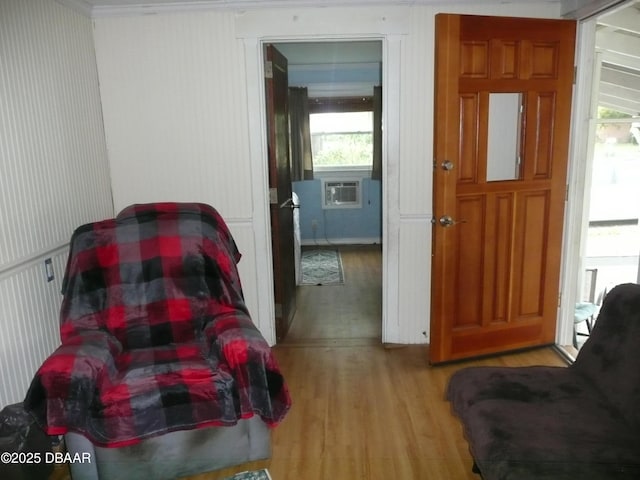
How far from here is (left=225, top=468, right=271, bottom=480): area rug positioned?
1990 mm

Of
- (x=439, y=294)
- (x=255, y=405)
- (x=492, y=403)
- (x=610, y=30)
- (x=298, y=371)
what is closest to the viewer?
(x=492, y=403)

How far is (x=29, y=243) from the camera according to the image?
2.20 meters

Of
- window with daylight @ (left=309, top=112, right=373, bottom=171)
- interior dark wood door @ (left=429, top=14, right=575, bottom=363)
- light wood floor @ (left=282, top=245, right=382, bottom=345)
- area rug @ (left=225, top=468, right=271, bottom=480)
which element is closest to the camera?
area rug @ (left=225, top=468, right=271, bottom=480)

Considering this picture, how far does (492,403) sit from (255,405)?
90cm

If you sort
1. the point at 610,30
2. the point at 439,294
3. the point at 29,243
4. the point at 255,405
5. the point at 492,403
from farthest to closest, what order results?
the point at 610,30 < the point at 439,294 < the point at 29,243 < the point at 255,405 < the point at 492,403

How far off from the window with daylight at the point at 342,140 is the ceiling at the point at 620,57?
8.77 ft

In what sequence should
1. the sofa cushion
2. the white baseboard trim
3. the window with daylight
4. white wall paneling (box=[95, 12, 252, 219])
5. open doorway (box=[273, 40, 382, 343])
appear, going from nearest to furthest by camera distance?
1. the sofa cushion
2. white wall paneling (box=[95, 12, 252, 219])
3. open doorway (box=[273, 40, 382, 343])
4. the window with daylight
5. the white baseboard trim

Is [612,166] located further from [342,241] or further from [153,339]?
[153,339]

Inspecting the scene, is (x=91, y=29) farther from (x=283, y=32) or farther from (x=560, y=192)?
(x=560, y=192)

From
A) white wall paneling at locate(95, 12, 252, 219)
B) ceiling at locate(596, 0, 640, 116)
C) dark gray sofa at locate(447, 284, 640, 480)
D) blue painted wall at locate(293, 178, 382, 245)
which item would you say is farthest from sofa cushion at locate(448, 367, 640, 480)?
blue painted wall at locate(293, 178, 382, 245)

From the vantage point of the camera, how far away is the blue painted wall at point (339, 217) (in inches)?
244

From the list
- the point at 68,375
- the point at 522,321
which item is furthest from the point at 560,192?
the point at 68,375

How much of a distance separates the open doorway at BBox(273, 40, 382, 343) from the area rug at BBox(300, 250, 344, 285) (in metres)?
0.02

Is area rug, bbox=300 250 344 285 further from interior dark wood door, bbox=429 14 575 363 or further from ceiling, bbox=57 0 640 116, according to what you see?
ceiling, bbox=57 0 640 116
